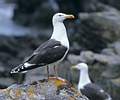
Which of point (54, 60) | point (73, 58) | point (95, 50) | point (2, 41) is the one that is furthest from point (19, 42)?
point (54, 60)

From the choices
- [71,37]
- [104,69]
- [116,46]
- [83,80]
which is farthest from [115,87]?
[71,37]

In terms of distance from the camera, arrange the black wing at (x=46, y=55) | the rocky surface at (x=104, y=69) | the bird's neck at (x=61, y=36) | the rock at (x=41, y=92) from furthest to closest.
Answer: the rocky surface at (x=104, y=69)
the bird's neck at (x=61, y=36)
the black wing at (x=46, y=55)
the rock at (x=41, y=92)

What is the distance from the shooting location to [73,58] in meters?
19.0

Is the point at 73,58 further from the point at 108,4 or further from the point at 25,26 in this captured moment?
the point at 25,26

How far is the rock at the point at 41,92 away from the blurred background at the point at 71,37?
271 inches

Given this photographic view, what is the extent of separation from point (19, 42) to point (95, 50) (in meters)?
7.30

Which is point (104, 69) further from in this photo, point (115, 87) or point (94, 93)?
point (94, 93)

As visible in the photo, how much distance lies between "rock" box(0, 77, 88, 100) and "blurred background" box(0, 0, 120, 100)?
6.89 m

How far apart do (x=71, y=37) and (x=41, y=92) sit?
20.9 metres

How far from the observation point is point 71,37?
28.7 metres

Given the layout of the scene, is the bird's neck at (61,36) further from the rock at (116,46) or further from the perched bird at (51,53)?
the rock at (116,46)

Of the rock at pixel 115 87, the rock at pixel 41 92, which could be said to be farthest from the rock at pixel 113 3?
the rock at pixel 41 92

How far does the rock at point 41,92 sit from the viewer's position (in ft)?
25.6

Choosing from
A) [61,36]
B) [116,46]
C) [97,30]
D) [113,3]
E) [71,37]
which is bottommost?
[71,37]
